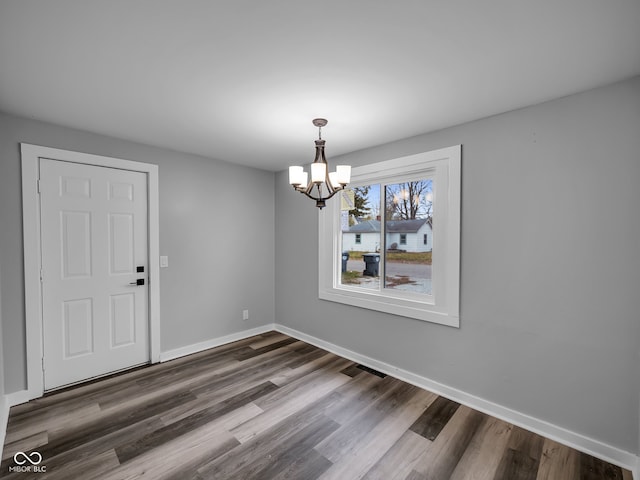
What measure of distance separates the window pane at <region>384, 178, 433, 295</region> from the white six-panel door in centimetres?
265

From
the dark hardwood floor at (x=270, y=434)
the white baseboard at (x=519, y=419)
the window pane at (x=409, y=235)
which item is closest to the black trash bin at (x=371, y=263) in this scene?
the window pane at (x=409, y=235)

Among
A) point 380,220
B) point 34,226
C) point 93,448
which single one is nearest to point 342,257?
point 380,220

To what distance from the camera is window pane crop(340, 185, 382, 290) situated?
3309mm

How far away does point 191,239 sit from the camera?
3.52 m

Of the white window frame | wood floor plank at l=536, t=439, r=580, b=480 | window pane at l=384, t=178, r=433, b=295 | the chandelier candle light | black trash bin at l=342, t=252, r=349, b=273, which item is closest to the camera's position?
wood floor plank at l=536, t=439, r=580, b=480

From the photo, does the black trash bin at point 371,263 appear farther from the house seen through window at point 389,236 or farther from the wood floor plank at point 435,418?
the wood floor plank at point 435,418

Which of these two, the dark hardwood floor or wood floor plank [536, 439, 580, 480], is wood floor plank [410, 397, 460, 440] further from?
wood floor plank [536, 439, 580, 480]

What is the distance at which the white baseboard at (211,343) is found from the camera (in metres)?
3.36

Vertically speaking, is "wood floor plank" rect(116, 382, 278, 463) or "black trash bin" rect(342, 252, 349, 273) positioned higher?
"black trash bin" rect(342, 252, 349, 273)

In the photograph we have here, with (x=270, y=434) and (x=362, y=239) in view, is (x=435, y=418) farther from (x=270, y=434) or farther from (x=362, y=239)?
(x=362, y=239)

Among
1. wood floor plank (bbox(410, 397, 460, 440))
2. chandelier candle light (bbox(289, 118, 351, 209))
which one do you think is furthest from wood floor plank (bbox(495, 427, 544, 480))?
chandelier candle light (bbox(289, 118, 351, 209))

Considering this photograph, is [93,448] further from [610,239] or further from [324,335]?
[610,239]

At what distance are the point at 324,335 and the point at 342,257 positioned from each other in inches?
40.2

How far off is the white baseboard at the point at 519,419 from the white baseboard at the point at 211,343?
144 cm
